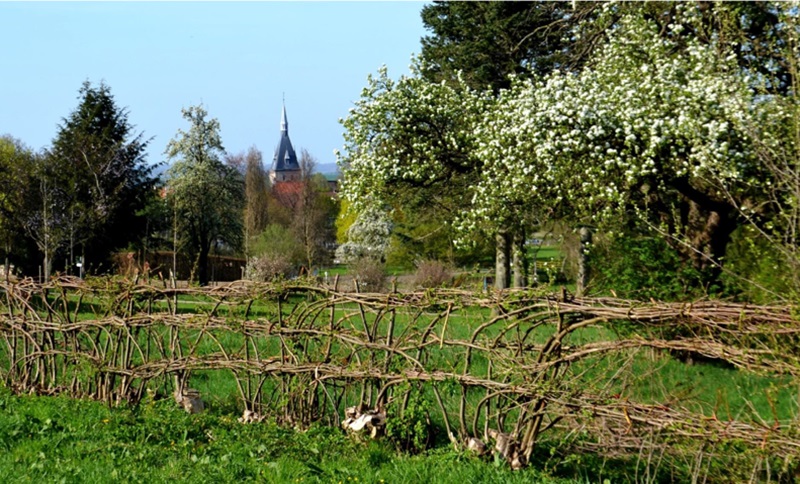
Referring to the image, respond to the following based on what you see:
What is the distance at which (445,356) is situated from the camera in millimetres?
6770

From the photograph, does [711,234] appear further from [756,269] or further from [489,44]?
[489,44]

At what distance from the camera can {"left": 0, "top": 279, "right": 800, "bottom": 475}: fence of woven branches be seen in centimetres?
523

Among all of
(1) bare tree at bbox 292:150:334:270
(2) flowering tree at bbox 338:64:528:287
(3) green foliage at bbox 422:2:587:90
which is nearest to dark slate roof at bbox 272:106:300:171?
(1) bare tree at bbox 292:150:334:270

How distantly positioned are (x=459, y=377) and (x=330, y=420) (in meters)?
→ 1.70

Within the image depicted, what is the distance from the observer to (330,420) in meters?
7.35

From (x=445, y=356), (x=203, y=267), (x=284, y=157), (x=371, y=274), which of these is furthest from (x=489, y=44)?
(x=284, y=157)

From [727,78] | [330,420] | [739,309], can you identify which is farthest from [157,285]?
[727,78]

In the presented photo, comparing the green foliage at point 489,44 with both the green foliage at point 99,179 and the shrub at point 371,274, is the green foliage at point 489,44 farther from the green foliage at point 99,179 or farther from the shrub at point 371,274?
the green foliage at point 99,179

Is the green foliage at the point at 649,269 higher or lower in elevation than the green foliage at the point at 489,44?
lower

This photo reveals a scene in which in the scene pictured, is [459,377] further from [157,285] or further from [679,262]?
[679,262]

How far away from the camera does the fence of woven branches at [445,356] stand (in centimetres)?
523

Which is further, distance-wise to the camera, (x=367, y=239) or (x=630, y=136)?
(x=367, y=239)

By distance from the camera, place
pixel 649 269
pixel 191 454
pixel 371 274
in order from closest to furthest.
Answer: pixel 191 454 → pixel 649 269 → pixel 371 274

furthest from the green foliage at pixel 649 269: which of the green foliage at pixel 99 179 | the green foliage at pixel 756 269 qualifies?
the green foliage at pixel 99 179
